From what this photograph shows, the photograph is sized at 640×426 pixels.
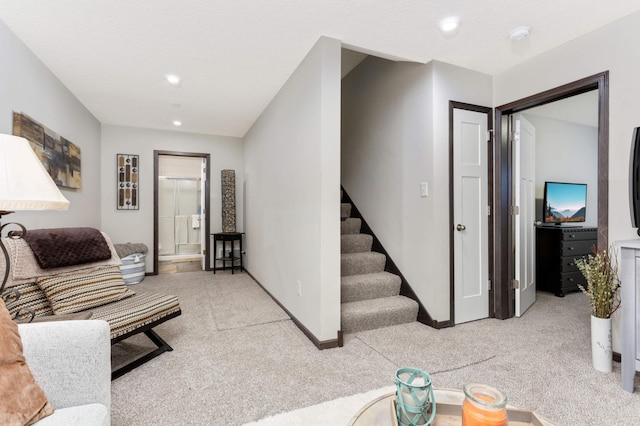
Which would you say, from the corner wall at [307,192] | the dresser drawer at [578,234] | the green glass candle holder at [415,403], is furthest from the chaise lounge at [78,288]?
the dresser drawer at [578,234]

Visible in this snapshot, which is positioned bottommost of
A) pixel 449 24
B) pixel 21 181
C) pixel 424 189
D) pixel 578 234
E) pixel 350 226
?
pixel 578 234

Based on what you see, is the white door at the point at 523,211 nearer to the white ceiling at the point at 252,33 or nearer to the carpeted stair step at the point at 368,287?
the white ceiling at the point at 252,33

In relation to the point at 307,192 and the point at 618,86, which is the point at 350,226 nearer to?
the point at 307,192

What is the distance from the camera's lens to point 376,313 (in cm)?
273

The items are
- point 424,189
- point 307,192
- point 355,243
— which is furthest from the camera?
point 355,243

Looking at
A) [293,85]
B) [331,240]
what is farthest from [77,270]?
[293,85]

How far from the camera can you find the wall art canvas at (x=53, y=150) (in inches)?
95.4

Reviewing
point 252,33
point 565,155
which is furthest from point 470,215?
point 565,155

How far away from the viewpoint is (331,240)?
2410mm

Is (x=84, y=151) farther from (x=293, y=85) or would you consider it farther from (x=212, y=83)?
(x=293, y=85)

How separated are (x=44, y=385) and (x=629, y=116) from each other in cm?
350

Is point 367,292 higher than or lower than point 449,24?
lower

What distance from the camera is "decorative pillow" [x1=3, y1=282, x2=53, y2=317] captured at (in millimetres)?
1852

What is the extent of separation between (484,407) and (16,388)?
133cm
